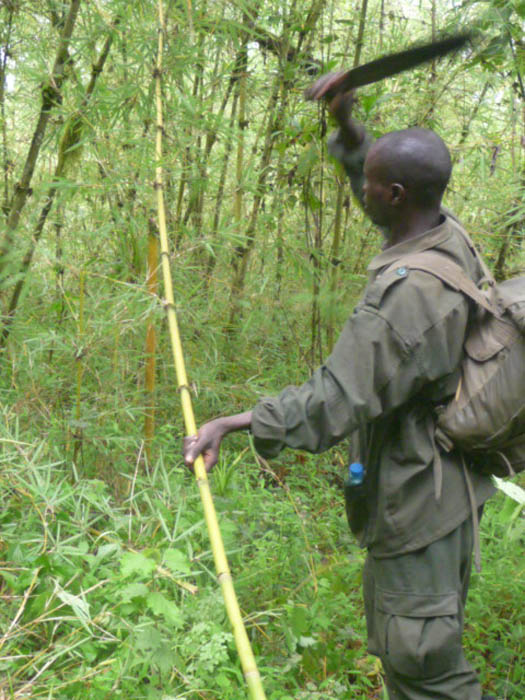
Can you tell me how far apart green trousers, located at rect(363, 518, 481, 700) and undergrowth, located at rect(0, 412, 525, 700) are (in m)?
0.44

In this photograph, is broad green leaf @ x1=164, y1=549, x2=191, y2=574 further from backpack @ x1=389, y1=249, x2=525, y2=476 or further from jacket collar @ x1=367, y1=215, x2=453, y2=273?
jacket collar @ x1=367, y1=215, x2=453, y2=273

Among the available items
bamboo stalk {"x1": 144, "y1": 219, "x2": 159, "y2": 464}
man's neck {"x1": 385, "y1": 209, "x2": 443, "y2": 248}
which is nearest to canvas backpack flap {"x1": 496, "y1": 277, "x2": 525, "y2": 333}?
man's neck {"x1": 385, "y1": 209, "x2": 443, "y2": 248}

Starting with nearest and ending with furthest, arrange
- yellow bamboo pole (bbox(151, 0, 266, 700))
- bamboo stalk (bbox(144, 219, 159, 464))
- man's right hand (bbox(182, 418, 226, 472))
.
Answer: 1. yellow bamboo pole (bbox(151, 0, 266, 700))
2. man's right hand (bbox(182, 418, 226, 472))
3. bamboo stalk (bbox(144, 219, 159, 464))

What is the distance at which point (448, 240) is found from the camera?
1.81 metres

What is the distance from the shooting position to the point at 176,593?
2338mm

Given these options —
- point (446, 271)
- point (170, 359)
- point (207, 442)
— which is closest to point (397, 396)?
point (446, 271)

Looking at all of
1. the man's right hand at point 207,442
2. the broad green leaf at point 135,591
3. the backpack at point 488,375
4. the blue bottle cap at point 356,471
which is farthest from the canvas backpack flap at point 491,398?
the broad green leaf at point 135,591

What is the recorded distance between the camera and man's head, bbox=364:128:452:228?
1734 millimetres

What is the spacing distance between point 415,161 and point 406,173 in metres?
0.04

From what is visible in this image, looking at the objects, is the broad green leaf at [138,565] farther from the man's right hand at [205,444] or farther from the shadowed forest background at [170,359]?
the man's right hand at [205,444]

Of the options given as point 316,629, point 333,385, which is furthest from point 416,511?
point 316,629

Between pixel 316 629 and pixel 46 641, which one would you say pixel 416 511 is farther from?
pixel 46 641

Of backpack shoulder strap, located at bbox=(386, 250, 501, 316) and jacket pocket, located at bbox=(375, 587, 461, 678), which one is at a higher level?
backpack shoulder strap, located at bbox=(386, 250, 501, 316)

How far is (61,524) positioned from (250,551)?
3.01ft
